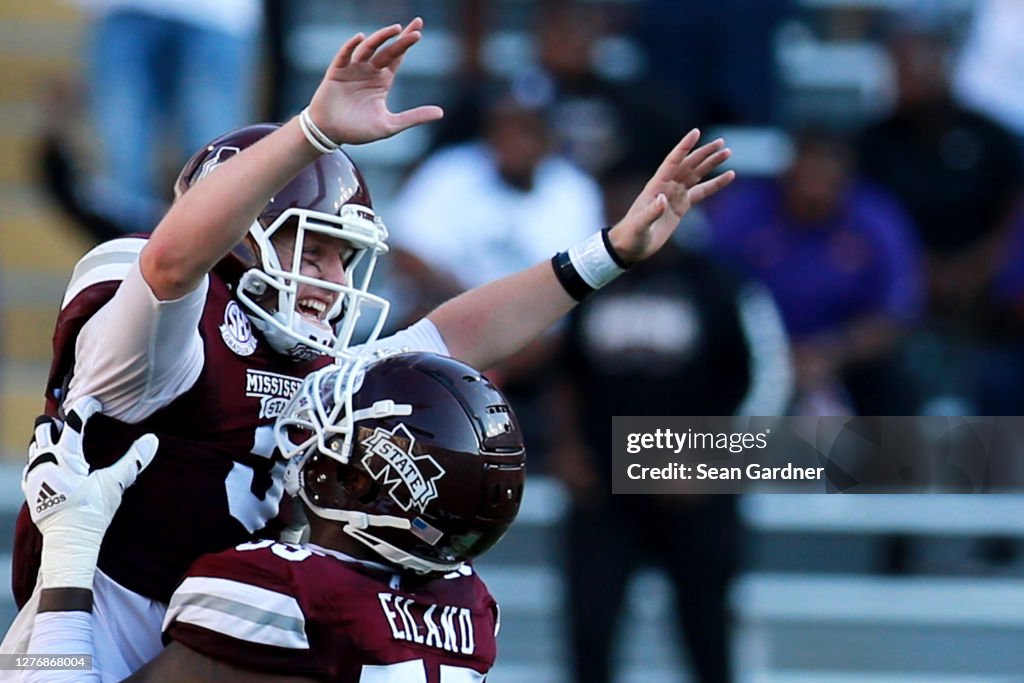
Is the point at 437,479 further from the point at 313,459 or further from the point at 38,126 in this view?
the point at 38,126

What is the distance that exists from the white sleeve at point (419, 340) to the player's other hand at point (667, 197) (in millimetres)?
374

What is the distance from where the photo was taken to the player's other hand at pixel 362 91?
2301 millimetres

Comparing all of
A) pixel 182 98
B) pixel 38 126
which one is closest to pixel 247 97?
pixel 182 98

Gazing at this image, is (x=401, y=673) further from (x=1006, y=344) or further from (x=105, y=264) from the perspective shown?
(x=1006, y=344)

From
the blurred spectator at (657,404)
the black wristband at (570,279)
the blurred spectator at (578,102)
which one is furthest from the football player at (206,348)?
the blurred spectator at (578,102)

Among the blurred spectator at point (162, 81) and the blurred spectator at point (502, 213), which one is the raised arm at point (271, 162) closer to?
the blurred spectator at point (502, 213)

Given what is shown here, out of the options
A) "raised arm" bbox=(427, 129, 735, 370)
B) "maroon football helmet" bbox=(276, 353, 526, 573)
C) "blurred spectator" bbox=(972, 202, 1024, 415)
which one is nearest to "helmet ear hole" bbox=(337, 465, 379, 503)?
"maroon football helmet" bbox=(276, 353, 526, 573)

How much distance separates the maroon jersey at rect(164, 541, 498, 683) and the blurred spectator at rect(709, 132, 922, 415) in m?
4.04

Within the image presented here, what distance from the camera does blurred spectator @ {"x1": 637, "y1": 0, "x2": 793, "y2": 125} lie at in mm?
6883

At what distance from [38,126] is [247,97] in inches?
49.4

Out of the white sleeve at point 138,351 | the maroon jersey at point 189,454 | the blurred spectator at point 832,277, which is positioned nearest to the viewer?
the white sleeve at point 138,351

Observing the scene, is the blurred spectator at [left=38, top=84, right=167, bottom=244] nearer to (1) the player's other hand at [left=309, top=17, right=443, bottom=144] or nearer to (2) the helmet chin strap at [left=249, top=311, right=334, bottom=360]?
(2) the helmet chin strap at [left=249, top=311, right=334, bottom=360]

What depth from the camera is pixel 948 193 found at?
22.4ft

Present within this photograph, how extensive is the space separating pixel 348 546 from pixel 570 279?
799mm
